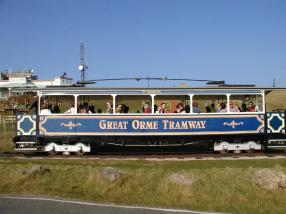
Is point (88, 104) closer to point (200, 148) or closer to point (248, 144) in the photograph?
point (200, 148)

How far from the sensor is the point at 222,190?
1178 cm

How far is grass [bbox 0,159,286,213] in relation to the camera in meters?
10.9

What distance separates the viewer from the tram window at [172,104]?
1959cm

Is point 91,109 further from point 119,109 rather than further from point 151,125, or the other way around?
point 151,125

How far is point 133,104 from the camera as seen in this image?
786 inches

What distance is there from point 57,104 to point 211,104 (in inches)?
266

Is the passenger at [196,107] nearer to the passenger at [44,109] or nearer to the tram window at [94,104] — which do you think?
the tram window at [94,104]

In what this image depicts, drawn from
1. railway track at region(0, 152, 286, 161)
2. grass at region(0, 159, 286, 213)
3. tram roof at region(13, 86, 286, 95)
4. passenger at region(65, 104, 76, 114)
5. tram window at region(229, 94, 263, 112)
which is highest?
tram roof at region(13, 86, 286, 95)

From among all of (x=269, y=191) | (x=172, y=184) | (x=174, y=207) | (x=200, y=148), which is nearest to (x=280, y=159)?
(x=200, y=148)

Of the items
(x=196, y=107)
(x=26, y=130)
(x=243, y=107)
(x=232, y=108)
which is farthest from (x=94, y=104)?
(x=243, y=107)

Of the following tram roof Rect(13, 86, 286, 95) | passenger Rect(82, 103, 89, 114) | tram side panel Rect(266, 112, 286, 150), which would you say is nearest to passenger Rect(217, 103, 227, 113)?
tram roof Rect(13, 86, 286, 95)

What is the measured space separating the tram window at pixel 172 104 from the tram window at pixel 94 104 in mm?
2044

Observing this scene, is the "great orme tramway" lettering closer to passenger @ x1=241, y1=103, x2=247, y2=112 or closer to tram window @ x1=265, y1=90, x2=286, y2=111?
passenger @ x1=241, y1=103, x2=247, y2=112

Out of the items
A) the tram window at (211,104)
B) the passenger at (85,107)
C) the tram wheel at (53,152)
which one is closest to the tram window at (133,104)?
the passenger at (85,107)
